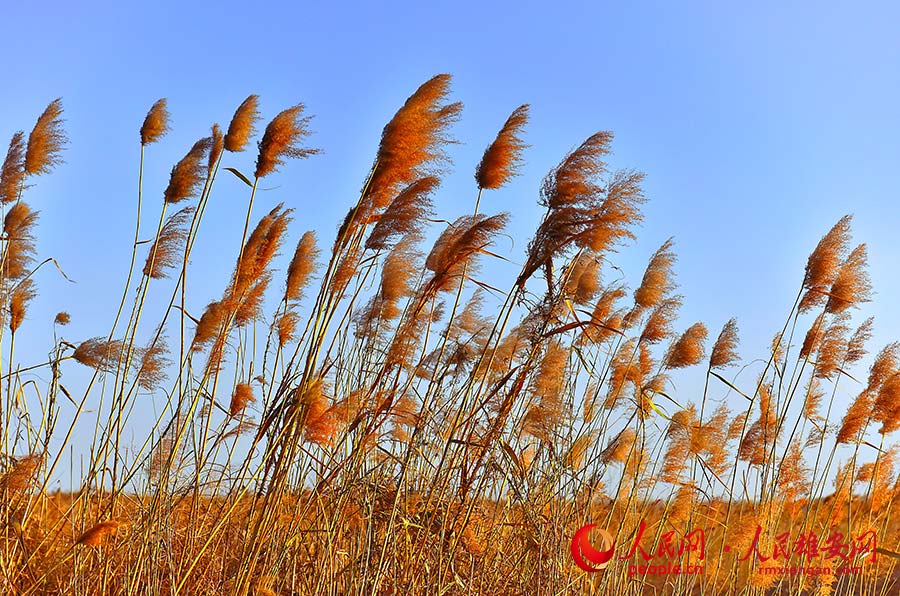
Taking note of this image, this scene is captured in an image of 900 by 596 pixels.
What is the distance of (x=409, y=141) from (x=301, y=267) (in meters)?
0.85

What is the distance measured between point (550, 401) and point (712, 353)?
1303mm

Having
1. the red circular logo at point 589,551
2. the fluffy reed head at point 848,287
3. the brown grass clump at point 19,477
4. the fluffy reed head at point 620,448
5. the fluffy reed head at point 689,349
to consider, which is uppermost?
the fluffy reed head at point 848,287

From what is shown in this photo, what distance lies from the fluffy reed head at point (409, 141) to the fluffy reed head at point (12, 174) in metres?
1.91

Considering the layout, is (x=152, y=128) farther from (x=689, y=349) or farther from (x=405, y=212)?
(x=689, y=349)

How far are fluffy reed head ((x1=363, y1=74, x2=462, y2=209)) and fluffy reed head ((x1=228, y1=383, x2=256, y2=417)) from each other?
0.98 m

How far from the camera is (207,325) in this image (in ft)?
10.7

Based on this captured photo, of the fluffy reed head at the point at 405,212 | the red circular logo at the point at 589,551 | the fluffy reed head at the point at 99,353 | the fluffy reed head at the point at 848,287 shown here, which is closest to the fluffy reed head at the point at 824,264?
the fluffy reed head at the point at 848,287

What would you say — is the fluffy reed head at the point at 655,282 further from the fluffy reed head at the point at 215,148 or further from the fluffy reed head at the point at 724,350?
the fluffy reed head at the point at 215,148

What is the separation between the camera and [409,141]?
2906mm

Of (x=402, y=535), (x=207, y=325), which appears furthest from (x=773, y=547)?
(x=207, y=325)

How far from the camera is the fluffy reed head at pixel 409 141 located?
2910mm

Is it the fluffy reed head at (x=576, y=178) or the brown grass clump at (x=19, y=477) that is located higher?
the fluffy reed head at (x=576, y=178)

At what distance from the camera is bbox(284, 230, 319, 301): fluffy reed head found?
3502 millimetres

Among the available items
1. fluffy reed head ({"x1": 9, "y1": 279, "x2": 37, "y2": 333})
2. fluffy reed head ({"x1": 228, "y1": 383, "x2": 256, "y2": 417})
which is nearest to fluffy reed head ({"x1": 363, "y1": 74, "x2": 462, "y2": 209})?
fluffy reed head ({"x1": 228, "y1": 383, "x2": 256, "y2": 417})
